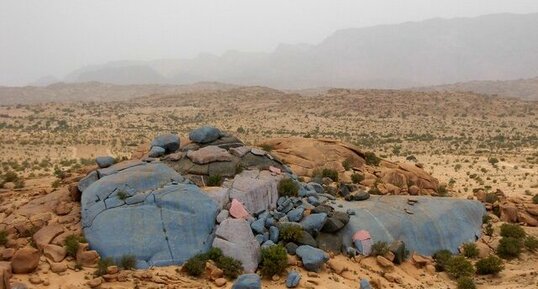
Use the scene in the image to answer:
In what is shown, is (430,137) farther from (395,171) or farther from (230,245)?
(230,245)

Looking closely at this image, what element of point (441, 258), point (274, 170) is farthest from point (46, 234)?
point (441, 258)

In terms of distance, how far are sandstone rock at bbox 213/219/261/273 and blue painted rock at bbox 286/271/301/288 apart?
1.29m

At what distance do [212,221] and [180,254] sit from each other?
1.72 m

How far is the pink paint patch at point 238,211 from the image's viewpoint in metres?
16.1

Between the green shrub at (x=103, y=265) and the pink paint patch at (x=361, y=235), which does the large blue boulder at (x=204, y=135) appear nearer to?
the green shrub at (x=103, y=265)

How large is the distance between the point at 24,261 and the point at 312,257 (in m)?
8.97

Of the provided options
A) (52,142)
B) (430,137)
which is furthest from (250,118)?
(52,142)

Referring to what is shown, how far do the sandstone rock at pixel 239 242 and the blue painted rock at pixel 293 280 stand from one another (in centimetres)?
129

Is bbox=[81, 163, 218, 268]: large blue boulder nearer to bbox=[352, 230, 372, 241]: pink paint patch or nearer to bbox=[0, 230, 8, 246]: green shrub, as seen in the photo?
bbox=[0, 230, 8, 246]: green shrub

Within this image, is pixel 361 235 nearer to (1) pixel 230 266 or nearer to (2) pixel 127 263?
(1) pixel 230 266

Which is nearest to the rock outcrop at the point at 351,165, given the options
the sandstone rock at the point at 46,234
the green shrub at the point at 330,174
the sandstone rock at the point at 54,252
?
the green shrub at the point at 330,174

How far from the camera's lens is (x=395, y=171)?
23.7m

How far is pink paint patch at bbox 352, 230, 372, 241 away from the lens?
53.8 feet

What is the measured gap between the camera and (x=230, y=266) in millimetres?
14148
